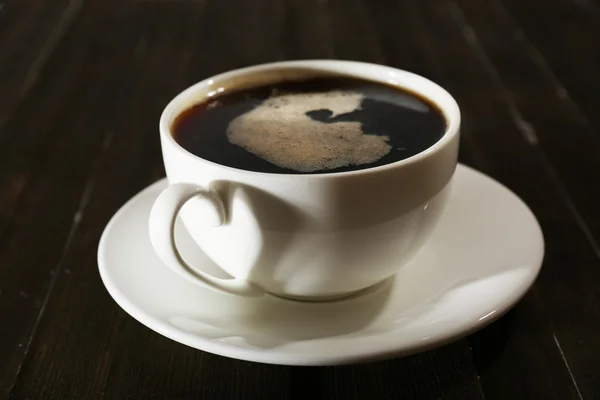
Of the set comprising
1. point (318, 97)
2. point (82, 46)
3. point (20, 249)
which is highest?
point (318, 97)

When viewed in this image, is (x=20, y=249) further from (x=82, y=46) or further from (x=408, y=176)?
(x=82, y=46)

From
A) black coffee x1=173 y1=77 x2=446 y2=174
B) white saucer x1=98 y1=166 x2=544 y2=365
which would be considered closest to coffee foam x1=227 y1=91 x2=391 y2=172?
black coffee x1=173 y1=77 x2=446 y2=174

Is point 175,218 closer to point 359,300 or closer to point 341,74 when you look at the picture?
point 359,300

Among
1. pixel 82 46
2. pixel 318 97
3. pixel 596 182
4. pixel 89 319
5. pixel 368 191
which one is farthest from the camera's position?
pixel 82 46

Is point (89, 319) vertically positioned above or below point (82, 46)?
above

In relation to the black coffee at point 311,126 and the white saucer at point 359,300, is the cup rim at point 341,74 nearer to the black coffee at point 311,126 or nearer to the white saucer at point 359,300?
the black coffee at point 311,126

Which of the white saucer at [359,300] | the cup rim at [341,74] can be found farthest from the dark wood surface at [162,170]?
the cup rim at [341,74]

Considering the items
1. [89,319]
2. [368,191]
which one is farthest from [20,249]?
[368,191]

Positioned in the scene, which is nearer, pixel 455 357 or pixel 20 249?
pixel 455 357

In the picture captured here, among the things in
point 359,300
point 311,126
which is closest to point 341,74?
point 311,126
